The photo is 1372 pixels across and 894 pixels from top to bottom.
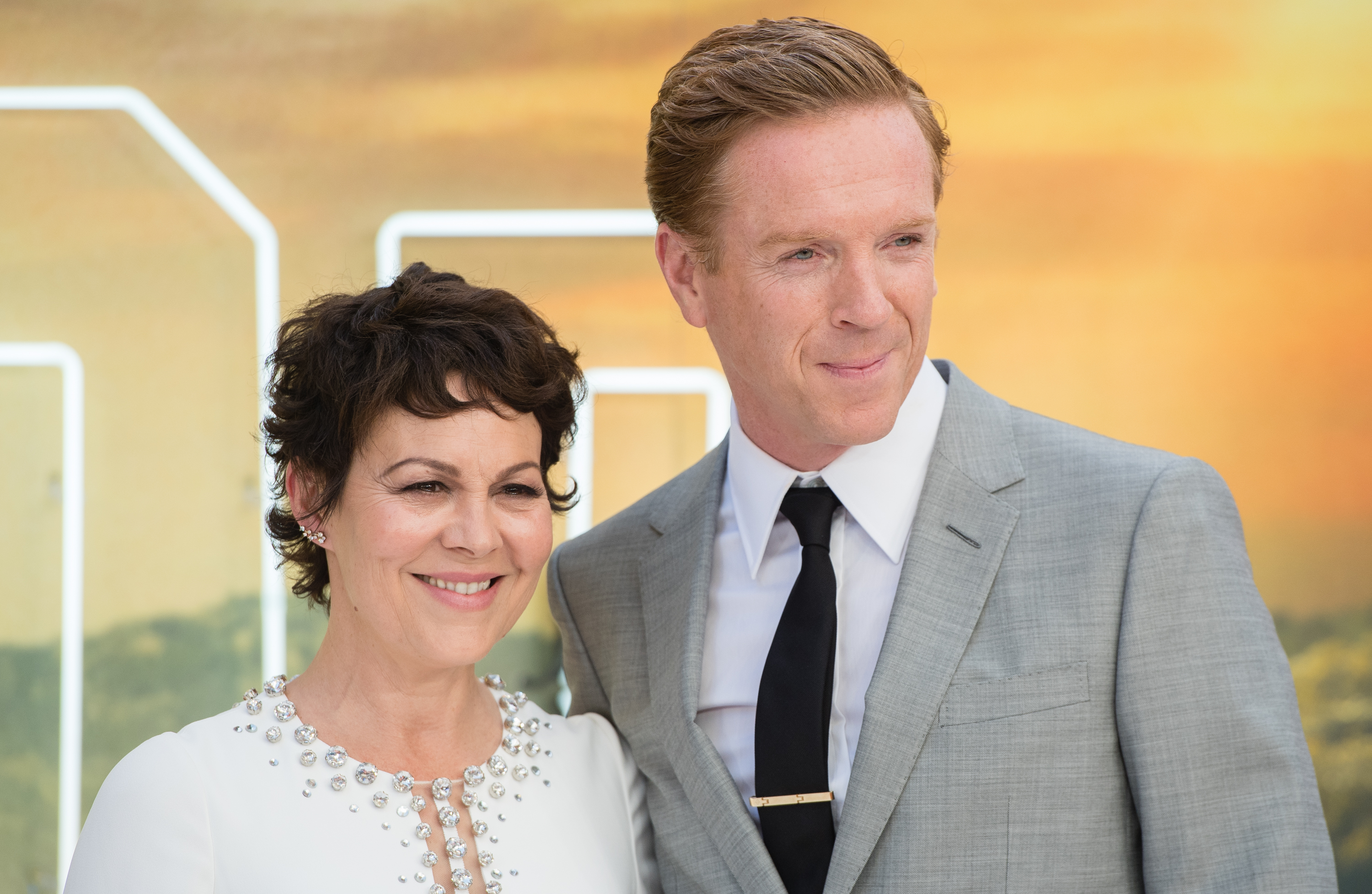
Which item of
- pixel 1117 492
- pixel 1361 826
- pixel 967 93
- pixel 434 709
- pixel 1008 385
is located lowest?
pixel 1361 826

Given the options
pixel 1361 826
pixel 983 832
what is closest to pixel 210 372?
pixel 983 832

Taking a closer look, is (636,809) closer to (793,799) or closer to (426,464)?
(793,799)

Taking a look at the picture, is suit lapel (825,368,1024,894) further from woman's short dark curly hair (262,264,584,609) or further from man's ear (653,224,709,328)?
woman's short dark curly hair (262,264,584,609)

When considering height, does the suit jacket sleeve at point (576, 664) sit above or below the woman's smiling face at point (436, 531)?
below

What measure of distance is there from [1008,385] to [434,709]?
80.7 inches

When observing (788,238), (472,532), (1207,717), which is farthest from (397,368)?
(1207,717)

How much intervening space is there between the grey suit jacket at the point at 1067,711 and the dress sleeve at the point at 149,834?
612mm

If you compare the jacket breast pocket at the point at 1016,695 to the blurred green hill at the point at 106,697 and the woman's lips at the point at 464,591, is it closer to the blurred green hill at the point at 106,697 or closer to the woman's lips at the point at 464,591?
the woman's lips at the point at 464,591

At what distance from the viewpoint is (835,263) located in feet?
5.27

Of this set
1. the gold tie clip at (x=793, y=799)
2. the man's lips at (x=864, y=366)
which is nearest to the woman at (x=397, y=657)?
the gold tie clip at (x=793, y=799)

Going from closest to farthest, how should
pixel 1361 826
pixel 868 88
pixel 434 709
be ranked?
pixel 868 88
pixel 434 709
pixel 1361 826

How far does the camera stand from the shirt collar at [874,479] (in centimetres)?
168

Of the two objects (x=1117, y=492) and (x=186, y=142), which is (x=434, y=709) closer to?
(x=1117, y=492)

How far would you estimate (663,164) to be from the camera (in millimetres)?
1816
